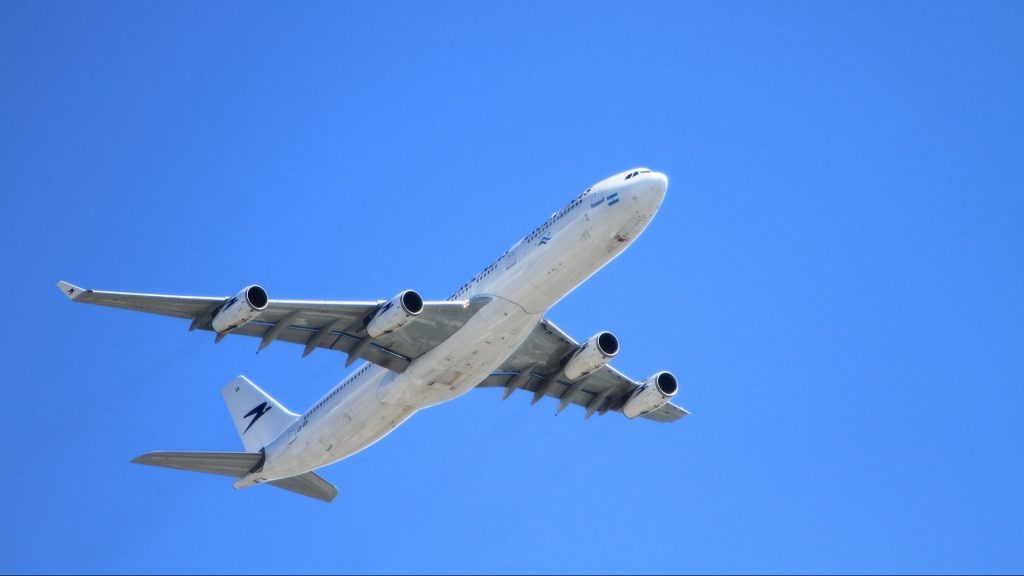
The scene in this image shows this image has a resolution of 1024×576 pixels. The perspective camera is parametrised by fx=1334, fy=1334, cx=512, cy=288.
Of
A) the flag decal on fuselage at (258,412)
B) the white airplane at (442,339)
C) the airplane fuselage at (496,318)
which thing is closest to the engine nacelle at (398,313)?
the white airplane at (442,339)

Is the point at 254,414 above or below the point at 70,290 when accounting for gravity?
above

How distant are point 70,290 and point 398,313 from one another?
34.0 feet

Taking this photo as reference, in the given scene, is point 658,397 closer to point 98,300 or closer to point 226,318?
point 226,318

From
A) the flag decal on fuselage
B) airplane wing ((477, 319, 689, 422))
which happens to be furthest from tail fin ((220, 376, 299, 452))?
airplane wing ((477, 319, 689, 422))

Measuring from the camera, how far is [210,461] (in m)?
51.2

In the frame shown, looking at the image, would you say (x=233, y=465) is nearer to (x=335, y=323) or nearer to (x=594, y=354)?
(x=335, y=323)

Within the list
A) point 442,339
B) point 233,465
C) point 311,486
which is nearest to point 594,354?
point 442,339

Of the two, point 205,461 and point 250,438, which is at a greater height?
point 250,438

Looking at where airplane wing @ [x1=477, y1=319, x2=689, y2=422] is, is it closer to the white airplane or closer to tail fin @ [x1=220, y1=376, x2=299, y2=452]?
the white airplane

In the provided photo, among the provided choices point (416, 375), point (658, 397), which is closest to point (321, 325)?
point (416, 375)

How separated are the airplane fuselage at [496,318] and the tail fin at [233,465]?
2088 millimetres

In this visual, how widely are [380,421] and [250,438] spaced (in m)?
11.3

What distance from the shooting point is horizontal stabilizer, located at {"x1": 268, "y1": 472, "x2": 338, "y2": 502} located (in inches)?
2149

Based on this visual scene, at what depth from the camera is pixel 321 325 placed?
154 feet
